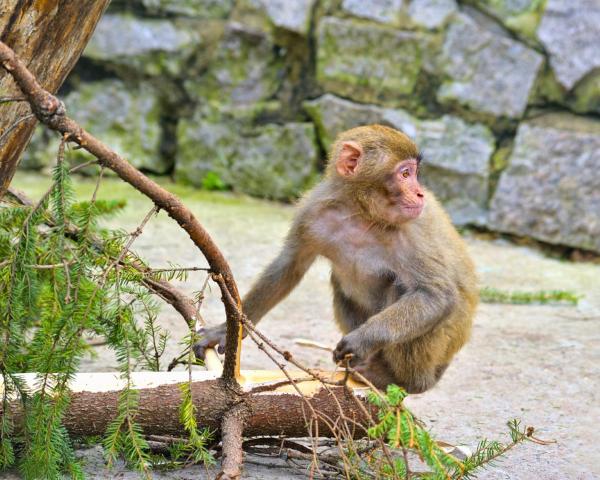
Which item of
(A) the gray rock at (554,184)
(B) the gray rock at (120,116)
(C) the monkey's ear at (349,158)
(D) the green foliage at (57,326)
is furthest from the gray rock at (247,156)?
(D) the green foliage at (57,326)

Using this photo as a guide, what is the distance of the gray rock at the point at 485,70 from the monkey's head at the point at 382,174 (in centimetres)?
311

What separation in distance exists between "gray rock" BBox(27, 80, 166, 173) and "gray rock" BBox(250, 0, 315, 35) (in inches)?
47.1

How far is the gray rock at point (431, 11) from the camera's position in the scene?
21.9ft

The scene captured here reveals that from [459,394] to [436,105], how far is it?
3.17 meters

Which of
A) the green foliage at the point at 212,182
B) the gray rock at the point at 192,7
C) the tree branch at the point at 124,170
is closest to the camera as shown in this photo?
the tree branch at the point at 124,170

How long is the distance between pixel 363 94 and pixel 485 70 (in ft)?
3.04

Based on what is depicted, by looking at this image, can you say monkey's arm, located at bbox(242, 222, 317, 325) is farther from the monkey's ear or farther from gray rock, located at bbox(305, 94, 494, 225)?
gray rock, located at bbox(305, 94, 494, 225)

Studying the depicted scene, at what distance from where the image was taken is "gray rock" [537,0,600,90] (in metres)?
6.32

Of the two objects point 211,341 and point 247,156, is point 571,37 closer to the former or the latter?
point 247,156

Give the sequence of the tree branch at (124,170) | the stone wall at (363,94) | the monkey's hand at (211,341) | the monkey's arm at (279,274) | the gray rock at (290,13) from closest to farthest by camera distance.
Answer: the tree branch at (124,170), the monkey's hand at (211,341), the monkey's arm at (279,274), the stone wall at (363,94), the gray rock at (290,13)

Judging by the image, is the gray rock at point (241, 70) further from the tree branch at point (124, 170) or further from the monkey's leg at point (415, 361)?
the tree branch at point (124, 170)

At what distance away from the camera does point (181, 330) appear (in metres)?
4.60

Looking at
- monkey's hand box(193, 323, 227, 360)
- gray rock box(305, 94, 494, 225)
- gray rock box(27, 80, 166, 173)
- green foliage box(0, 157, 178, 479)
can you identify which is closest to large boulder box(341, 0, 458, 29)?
gray rock box(305, 94, 494, 225)

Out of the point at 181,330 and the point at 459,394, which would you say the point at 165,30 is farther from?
the point at 459,394
